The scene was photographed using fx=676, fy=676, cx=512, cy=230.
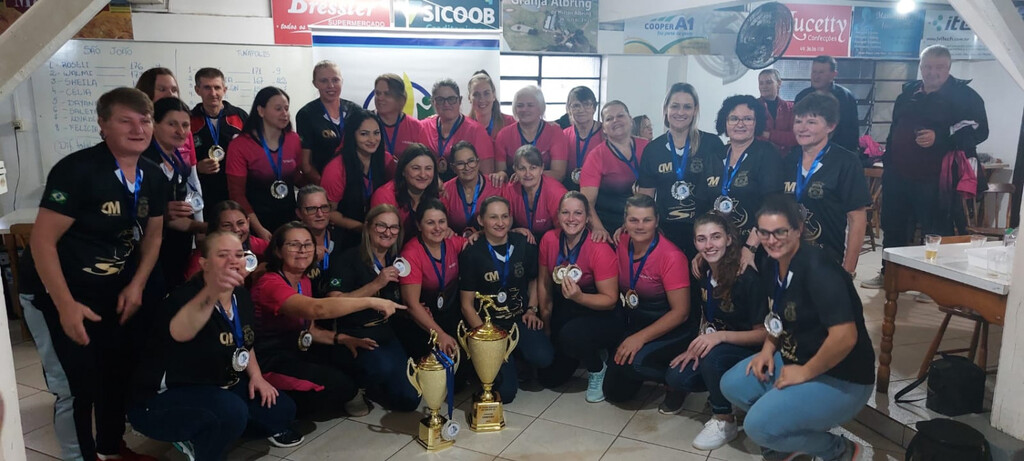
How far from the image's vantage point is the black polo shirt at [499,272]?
346cm

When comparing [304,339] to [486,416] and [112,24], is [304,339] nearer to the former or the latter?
[486,416]

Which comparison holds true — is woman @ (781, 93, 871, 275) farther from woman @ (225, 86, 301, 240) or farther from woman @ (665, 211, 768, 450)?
woman @ (225, 86, 301, 240)

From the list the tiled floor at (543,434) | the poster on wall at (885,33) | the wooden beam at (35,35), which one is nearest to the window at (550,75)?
the poster on wall at (885,33)

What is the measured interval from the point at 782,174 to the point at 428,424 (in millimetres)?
2049

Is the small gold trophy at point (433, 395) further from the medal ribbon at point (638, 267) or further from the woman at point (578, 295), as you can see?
the medal ribbon at point (638, 267)

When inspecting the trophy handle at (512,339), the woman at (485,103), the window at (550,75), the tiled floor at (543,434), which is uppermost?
the window at (550,75)

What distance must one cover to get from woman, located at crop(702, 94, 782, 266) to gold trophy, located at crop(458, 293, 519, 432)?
1264 mm

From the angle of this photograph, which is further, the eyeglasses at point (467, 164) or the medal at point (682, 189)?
the eyeglasses at point (467, 164)

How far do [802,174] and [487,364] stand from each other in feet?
5.66

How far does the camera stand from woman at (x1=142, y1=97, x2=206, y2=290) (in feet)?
10.4

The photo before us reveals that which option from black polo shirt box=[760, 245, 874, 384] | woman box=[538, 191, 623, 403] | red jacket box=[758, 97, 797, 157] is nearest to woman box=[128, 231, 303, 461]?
woman box=[538, 191, 623, 403]

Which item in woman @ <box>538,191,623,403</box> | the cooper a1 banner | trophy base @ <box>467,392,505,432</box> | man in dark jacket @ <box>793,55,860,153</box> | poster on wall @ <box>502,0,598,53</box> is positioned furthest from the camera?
poster on wall @ <box>502,0,598,53</box>

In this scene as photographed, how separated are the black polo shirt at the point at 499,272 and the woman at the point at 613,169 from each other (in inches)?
21.8

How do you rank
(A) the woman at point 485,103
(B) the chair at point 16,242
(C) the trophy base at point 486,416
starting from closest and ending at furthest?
(C) the trophy base at point 486,416
(A) the woman at point 485,103
(B) the chair at point 16,242
